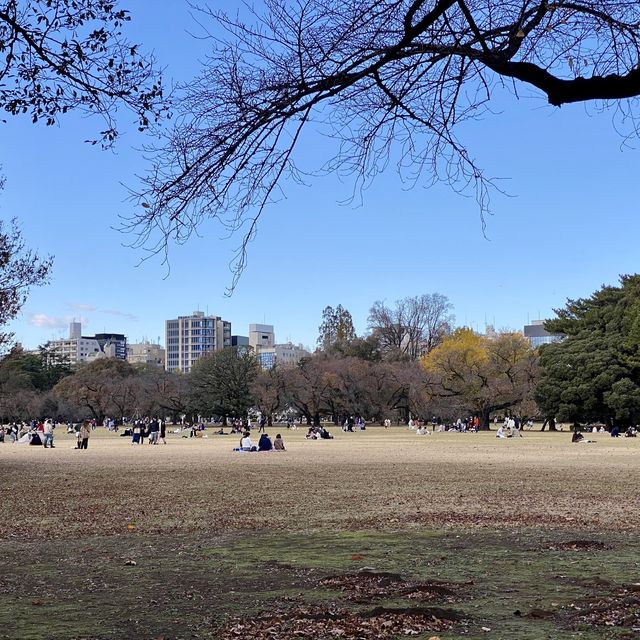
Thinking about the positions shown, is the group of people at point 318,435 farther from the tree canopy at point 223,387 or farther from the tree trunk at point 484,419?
the tree canopy at point 223,387

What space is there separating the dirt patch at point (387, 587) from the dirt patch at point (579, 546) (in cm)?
220

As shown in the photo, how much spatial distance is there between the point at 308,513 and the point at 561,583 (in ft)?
18.8

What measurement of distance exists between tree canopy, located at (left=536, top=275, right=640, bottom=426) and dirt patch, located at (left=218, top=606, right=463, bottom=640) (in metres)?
48.8

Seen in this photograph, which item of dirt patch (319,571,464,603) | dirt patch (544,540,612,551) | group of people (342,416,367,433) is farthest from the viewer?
group of people (342,416,367,433)

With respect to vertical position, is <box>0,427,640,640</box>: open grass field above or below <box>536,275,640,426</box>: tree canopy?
below

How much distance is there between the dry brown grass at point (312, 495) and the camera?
404 inches

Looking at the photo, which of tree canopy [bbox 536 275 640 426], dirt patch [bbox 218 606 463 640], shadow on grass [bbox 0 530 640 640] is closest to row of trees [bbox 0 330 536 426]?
tree canopy [bbox 536 275 640 426]

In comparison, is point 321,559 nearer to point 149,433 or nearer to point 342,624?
point 342,624

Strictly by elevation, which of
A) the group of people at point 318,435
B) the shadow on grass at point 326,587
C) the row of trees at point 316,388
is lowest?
the group of people at point 318,435

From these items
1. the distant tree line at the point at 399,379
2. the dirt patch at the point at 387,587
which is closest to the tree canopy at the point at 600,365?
the distant tree line at the point at 399,379

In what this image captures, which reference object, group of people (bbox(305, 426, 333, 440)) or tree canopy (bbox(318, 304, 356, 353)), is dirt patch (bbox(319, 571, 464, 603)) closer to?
group of people (bbox(305, 426, 333, 440))

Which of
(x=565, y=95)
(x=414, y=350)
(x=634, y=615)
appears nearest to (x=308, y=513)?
(x=634, y=615)

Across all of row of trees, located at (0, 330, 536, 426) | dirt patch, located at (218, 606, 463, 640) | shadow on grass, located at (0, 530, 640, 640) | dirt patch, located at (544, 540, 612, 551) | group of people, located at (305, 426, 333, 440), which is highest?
row of trees, located at (0, 330, 536, 426)

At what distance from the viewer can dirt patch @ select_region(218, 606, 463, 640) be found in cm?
459
